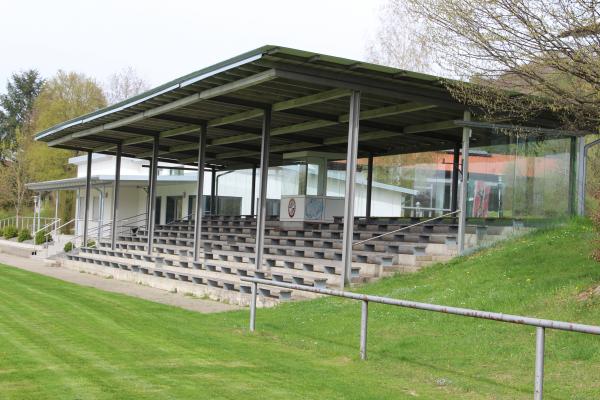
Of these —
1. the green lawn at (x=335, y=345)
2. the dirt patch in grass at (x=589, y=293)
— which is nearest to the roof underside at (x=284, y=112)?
the green lawn at (x=335, y=345)

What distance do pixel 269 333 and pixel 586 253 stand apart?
19.0 ft

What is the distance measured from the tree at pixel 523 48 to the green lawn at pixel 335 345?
2824 mm

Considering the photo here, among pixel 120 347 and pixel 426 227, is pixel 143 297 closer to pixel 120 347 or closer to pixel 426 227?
pixel 426 227

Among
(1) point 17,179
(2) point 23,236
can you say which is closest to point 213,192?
(2) point 23,236

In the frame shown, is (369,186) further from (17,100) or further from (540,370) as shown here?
(17,100)

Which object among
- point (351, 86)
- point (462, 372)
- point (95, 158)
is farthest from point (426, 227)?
point (95, 158)

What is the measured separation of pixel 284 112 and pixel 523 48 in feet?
31.7

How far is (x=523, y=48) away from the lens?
37.5ft

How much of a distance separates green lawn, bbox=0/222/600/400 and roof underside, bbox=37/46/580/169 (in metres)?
3.95

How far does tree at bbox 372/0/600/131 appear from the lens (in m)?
10.9

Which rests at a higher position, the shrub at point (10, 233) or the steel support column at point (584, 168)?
the steel support column at point (584, 168)

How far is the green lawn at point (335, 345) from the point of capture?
7.53m

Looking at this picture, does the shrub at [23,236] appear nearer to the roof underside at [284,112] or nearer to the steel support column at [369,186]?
the roof underside at [284,112]

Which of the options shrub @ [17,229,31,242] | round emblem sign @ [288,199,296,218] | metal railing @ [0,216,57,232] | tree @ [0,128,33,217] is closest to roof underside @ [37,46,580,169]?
round emblem sign @ [288,199,296,218]
